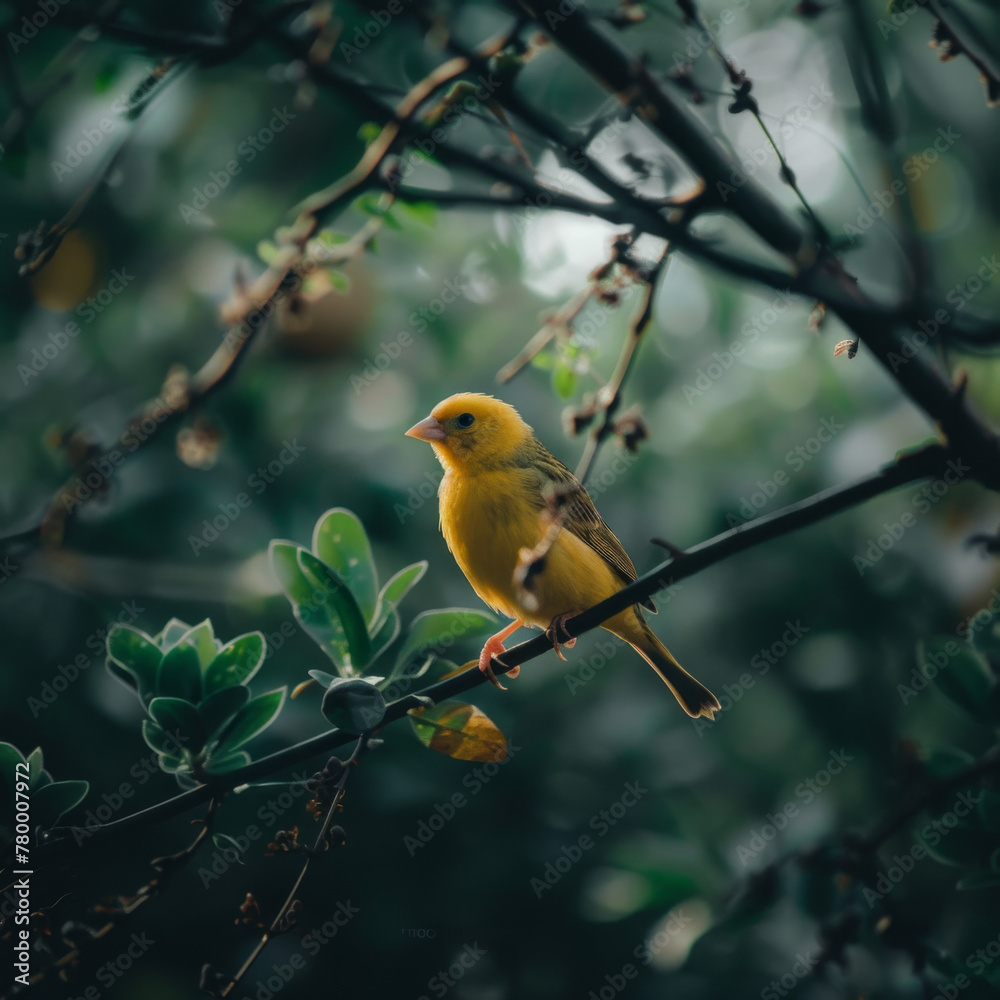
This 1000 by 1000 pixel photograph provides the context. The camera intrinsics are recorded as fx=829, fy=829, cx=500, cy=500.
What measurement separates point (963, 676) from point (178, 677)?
1.63 meters

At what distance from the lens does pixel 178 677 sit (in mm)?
1710

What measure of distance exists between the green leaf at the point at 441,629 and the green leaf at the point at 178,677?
1.35 feet

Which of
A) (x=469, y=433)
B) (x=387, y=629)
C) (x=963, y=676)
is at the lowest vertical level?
(x=963, y=676)

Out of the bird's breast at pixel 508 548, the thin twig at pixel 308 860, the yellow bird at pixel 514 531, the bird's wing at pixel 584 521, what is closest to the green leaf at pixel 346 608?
the thin twig at pixel 308 860

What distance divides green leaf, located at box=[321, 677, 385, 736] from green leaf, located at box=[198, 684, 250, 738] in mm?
309

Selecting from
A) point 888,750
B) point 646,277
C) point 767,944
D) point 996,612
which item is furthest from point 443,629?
point 888,750

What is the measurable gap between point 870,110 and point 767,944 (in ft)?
9.91

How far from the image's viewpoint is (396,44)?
347cm

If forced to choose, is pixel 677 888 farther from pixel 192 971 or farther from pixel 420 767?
pixel 192 971

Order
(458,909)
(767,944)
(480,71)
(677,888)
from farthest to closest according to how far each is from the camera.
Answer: (458,909) → (767,944) → (677,888) → (480,71)

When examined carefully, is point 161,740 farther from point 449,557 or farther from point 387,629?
point 449,557

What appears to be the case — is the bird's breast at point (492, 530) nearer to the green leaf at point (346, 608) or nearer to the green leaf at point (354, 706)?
the green leaf at point (346, 608)

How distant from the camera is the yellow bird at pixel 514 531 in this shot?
2926 mm

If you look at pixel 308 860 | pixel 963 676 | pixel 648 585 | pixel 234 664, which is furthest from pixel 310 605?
pixel 963 676
